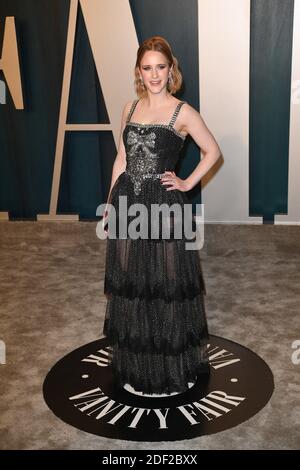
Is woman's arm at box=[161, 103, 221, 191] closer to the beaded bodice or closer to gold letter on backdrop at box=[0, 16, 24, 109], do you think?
the beaded bodice

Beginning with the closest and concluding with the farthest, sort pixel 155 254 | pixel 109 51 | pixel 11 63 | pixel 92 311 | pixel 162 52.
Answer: pixel 162 52 < pixel 155 254 < pixel 92 311 < pixel 109 51 < pixel 11 63

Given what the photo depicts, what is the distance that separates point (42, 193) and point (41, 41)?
1379 mm

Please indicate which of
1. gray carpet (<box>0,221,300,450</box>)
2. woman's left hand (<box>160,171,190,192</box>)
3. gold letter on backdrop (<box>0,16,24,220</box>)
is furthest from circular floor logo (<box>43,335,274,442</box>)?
gold letter on backdrop (<box>0,16,24,220</box>)

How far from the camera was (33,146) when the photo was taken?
5.42m

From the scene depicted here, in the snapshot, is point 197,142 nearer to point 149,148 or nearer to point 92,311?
point 149,148

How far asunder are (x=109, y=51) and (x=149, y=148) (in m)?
2.46

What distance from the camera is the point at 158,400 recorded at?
297 centimetres

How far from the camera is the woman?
2848 millimetres

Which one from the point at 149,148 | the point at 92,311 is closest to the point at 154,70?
the point at 149,148

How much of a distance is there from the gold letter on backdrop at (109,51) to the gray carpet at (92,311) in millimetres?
1057

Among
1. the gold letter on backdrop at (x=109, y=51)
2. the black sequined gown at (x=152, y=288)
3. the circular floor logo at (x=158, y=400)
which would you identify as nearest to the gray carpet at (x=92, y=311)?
the circular floor logo at (x=158, y=400)

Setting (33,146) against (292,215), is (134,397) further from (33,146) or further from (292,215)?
(33,146)

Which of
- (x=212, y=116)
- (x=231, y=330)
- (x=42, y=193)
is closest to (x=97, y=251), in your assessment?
(x=42, y=193)
